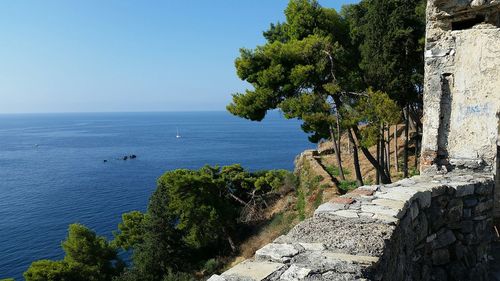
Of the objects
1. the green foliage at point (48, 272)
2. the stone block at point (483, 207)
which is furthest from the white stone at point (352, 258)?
the green foliage at point (48, 272)

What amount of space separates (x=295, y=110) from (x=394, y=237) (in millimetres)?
9241

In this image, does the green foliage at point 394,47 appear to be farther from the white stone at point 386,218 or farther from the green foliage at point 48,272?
the green foliage at point 48,272

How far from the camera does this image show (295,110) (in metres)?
12.5

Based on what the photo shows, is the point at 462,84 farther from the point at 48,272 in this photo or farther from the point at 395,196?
the point at 48,272

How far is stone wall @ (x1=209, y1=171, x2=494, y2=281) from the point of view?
2789mm

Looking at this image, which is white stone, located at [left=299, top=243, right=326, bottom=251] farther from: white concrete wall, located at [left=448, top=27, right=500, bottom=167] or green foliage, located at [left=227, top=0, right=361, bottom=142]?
green foliage, located at [left=227, top=0, right=361, bottom=142]

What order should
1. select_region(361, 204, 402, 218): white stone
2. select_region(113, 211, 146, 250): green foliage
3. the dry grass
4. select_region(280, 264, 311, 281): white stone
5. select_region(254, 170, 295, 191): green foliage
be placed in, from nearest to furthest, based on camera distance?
select_region(280, 264, 311, 281): white stone
select_region(361, 204, 402, 218): white stone
the dry grass
select_region(254, 170, 295, 191): green foliage
select_region(113, 211, 146, 250): green foliage

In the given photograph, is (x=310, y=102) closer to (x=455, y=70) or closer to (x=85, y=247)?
(x=455, y=70)

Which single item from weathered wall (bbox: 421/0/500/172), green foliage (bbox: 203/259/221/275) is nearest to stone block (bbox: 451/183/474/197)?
weathered wall (bbox: 421/0/500/172)

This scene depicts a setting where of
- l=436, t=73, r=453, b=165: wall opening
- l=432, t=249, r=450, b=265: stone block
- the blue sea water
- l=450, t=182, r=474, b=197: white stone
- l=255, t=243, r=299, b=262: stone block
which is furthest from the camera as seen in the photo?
the blue sea water

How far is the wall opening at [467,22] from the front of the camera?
240 inches

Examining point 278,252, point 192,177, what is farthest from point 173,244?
point 278,252

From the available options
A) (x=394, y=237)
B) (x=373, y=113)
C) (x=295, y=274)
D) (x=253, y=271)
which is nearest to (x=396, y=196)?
(x=394, y=237)

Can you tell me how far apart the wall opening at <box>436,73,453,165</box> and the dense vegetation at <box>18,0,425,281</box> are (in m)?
5.28
